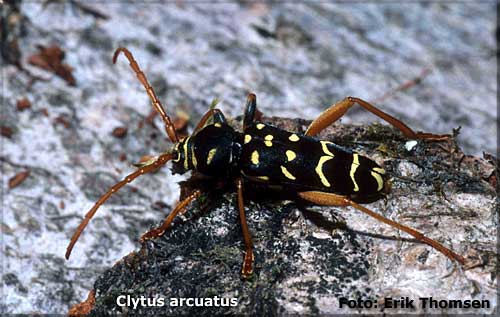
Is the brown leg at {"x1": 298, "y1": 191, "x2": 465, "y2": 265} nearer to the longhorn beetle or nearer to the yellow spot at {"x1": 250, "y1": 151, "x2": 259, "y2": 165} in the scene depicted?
the longhorn beetle

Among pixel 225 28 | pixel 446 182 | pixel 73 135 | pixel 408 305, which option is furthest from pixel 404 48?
pixel 408 305

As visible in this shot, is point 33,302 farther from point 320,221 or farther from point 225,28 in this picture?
point 225,28

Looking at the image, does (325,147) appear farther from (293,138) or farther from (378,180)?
(378,180)

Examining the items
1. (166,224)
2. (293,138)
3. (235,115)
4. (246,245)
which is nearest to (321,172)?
(293,138)

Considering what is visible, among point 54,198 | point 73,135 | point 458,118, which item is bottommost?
point 54,198

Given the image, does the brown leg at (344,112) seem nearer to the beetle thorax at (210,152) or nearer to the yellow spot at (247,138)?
the yellow spot at (247,138)
